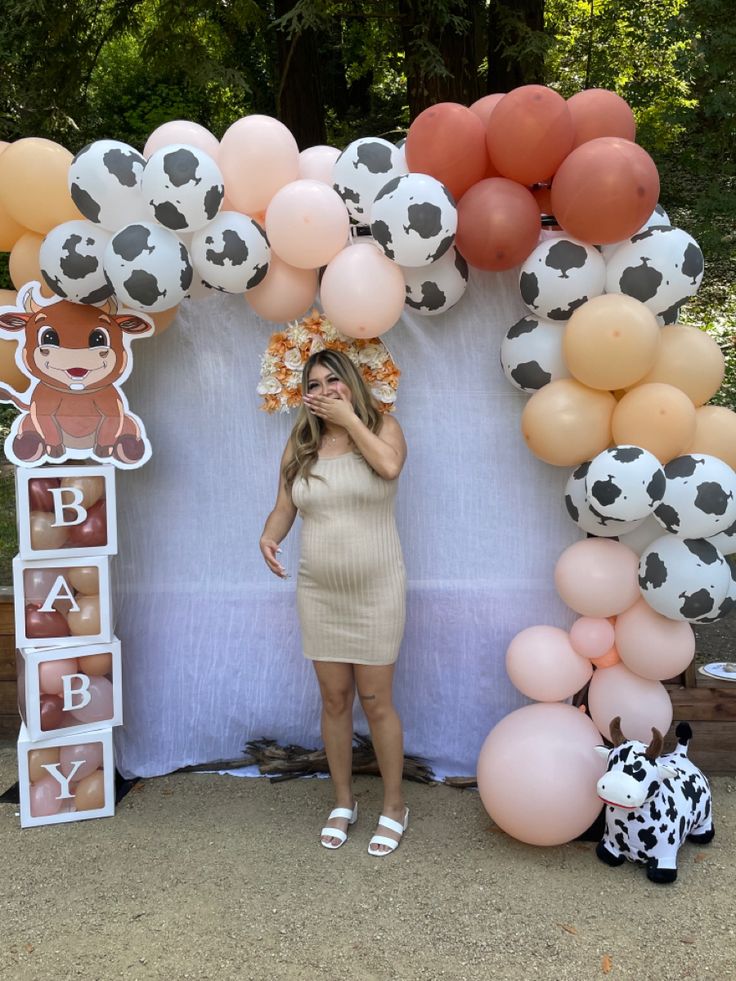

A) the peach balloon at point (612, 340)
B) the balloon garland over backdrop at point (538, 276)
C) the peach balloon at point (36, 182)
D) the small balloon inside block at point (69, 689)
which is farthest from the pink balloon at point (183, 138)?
the small balloon inside block at point (69, 689)

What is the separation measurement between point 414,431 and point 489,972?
5.92 ft

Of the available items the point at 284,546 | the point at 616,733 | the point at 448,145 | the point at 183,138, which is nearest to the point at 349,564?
the point at 284,546

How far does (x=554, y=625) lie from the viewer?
3.40m

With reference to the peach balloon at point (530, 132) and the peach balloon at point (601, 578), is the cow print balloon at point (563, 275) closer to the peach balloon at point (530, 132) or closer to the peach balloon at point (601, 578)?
the peach balloon at point (530, 132)

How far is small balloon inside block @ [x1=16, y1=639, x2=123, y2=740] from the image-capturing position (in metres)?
3.15

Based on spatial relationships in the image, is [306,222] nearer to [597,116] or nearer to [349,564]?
[597,116]

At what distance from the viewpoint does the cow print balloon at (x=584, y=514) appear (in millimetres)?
2902

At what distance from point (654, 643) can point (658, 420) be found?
73cm

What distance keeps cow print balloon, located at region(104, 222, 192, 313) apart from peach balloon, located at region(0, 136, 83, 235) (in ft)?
0.96

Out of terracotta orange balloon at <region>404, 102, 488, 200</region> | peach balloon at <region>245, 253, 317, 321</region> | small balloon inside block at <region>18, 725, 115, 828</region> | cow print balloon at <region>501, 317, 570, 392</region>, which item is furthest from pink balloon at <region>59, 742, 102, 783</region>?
terracotta orange balloon at <region>404, 102, 488, 200</region>

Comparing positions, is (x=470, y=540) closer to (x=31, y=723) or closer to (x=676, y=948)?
(x=676, y=948)

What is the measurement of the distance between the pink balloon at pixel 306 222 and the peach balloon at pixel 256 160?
57mm

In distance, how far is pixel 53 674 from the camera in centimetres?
318

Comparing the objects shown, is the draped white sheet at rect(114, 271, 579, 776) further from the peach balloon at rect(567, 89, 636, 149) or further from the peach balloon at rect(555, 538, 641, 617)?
the peach balloon at rect(567, 89, 636, 149)
